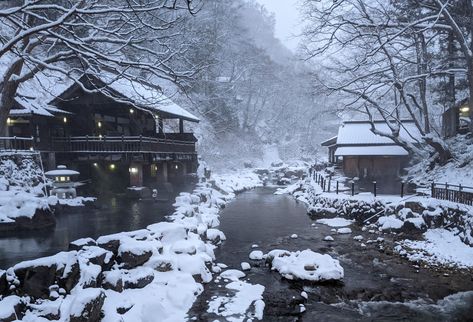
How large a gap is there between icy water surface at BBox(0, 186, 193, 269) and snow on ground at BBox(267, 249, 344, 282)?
18.9ft

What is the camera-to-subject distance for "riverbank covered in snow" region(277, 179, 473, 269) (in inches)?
497

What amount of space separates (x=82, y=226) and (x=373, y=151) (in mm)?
23814

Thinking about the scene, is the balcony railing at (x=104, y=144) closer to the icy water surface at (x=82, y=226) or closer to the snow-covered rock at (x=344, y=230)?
the icy water surface at (x=82, y=226)

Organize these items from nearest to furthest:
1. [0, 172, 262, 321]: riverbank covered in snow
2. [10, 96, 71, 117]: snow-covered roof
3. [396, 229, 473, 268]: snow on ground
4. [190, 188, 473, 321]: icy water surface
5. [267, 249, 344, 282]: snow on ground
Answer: [0, 172, 262, 321]: riverbank covered in snow
[190, 188, 473, 321]: icy water surface
[267, 249, 344, 282]: snow on ground
[396, 229, 473, 268]: snow on ground
[10, 96, 71, 117]: snow-covered roof

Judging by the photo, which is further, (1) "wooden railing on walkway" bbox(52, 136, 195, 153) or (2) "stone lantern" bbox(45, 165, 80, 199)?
(1) "wooden railing on walkway" bbox(52, 136, 195, 153)

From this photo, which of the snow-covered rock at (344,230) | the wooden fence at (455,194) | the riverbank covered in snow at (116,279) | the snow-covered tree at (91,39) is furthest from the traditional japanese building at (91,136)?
the wooden fence at (455,194)

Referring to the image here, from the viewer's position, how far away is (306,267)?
442 inches

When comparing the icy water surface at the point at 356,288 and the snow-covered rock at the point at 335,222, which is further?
the snow-covered rock at the point at 335,222

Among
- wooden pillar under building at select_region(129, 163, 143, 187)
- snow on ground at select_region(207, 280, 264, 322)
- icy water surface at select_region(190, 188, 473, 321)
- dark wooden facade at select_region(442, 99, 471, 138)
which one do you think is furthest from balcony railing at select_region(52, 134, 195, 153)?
dark wooden facade at select_region(442, 99, 471, 138)

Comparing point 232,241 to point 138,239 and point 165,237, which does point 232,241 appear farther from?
point 138,239

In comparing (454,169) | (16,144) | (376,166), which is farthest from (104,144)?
(376,166)

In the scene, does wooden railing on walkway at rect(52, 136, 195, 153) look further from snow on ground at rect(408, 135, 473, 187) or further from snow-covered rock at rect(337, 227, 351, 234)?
snow on ground at rect(408, 135, 473, 187)

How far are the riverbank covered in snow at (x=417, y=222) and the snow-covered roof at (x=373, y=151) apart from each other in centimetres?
883

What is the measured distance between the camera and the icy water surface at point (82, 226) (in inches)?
412
